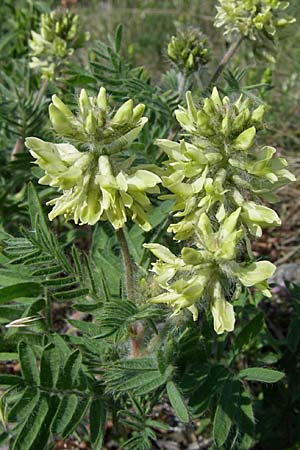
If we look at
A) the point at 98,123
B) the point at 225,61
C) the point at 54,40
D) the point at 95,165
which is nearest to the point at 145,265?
the point at 95,165

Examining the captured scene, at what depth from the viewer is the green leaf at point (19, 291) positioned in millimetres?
2539

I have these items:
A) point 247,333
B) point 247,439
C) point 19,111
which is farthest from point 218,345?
point 19,111

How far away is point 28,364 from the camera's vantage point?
234 cm

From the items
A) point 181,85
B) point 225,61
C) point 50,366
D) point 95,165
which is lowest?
point 50,366

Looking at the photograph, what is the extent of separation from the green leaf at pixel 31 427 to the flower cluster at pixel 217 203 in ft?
2.10

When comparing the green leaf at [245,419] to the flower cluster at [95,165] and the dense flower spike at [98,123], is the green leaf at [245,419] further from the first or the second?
the dense flower spike at [98,123]

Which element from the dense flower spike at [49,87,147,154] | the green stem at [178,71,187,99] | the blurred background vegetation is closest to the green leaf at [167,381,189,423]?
the dense flower spike at [49,87,147,154]

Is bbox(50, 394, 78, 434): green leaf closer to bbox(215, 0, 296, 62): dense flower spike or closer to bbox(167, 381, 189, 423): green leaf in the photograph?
bbox(167, 381, 189, 423): green leaf

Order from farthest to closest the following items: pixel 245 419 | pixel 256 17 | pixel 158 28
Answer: pixel 158 28, pixel 256 17, pixel 245 419

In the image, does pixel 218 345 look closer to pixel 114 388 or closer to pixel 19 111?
pixel 114 388

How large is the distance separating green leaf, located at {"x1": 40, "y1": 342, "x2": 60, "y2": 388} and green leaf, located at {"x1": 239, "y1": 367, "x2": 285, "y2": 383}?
0.83 metres

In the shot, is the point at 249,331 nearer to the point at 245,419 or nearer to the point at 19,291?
the point at 245,419

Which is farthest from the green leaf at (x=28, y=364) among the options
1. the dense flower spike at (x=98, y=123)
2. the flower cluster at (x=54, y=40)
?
the flower cluster at (x=54, y=40)

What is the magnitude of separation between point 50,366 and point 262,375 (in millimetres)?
881
